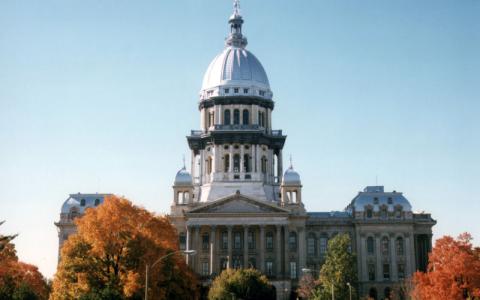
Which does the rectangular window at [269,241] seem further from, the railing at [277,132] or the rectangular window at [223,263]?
the railing at [277,132]

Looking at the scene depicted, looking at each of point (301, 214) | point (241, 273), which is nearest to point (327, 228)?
point (301, 214)

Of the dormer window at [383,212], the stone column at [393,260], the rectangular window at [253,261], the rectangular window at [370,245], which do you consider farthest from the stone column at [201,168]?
the stone column at [393,260]

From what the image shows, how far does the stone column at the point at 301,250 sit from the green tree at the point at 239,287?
25.1 metres

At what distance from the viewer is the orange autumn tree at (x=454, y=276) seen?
80.6 m

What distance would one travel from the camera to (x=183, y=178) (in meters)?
130

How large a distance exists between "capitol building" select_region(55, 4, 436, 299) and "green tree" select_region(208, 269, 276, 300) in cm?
1887

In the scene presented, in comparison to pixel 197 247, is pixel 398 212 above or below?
above

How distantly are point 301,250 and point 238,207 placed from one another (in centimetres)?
1316

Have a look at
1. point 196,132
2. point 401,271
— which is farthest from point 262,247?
point 196,132

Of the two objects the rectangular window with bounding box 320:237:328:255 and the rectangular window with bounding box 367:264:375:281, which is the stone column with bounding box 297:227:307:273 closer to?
the rectangular window with bounding box 320:237:328:255

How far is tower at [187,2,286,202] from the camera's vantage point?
438ft

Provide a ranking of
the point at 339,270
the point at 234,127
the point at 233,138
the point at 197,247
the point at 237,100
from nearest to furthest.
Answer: the point at 339,270 < the point at 197,247 < the point at 233,138 < the point at 234,127 < the point at 237,100

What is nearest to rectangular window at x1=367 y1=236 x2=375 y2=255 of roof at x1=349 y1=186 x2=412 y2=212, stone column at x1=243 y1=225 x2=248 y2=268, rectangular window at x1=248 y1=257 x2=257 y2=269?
roof at x1=349 y1=186 x2=412 y2=212

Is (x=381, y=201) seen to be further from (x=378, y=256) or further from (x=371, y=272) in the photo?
(x=371, y=272)
